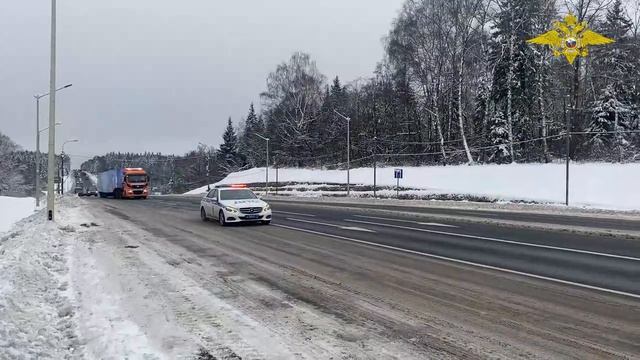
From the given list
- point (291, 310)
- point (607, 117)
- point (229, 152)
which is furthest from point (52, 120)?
point (229, 152)

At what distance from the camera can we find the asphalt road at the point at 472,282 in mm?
5477

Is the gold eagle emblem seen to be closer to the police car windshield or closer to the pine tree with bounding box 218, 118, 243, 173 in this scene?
the police car windshield

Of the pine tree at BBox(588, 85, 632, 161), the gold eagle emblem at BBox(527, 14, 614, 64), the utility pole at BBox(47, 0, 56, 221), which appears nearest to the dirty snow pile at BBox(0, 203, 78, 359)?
the utility pole at BBox(47, 0, 56, 221)

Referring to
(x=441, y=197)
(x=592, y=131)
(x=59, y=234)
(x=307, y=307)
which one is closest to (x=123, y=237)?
(x=59, y=234)

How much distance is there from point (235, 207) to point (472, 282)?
11.8 m

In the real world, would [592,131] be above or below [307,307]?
above

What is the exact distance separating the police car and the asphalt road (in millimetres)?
2193

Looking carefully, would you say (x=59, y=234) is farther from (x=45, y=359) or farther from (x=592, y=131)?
(x=592, y=131)

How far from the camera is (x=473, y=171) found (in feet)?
143

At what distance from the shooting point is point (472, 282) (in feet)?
27.5

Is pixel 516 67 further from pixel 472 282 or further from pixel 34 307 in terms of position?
pixel 34 307

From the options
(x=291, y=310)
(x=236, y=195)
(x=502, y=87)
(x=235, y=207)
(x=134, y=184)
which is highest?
(x=502, y=87)

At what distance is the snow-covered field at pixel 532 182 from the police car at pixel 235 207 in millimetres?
21198

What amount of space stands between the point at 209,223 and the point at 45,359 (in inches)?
622
